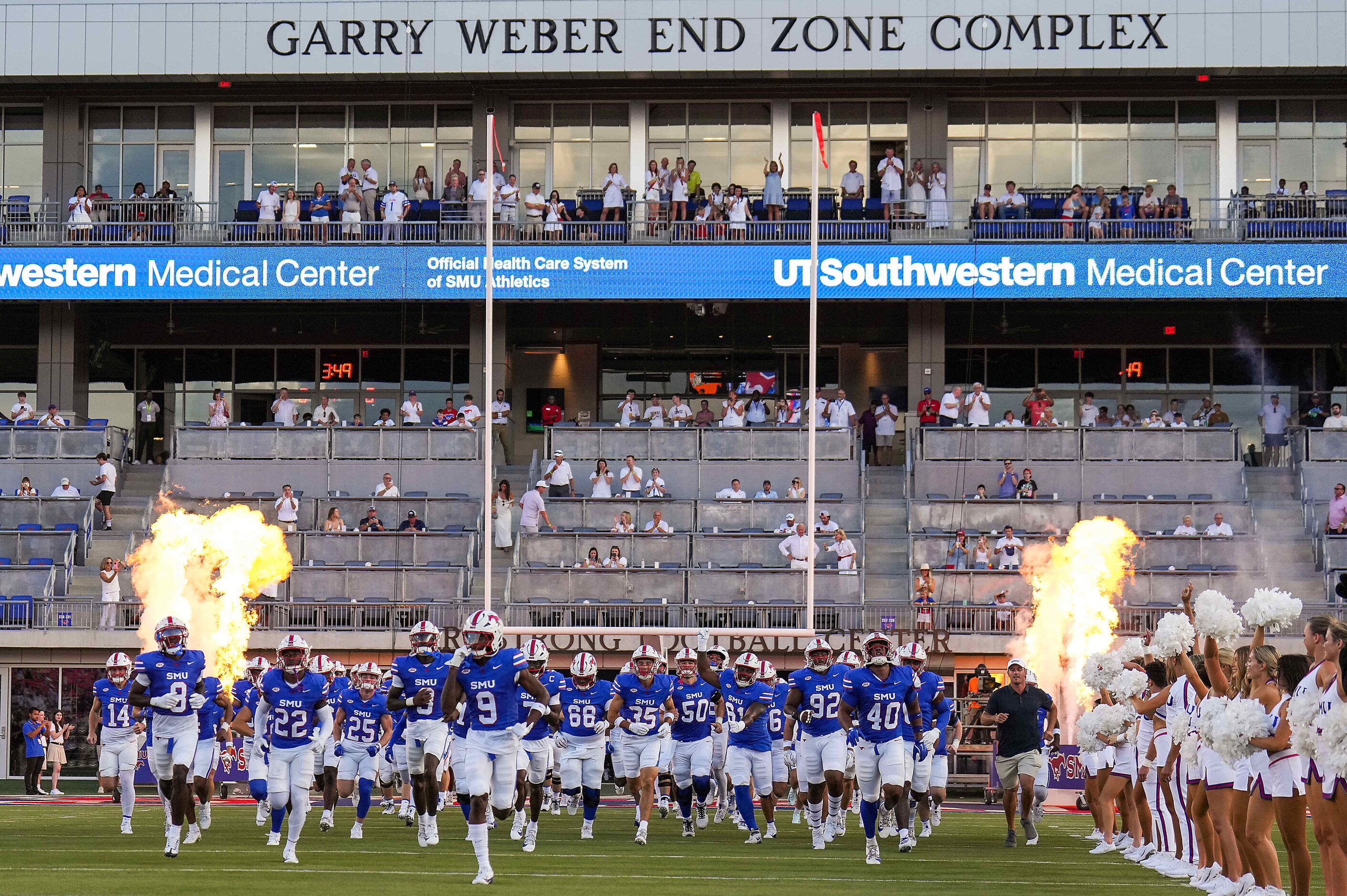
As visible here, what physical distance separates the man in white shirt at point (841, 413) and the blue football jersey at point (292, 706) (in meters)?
19.0

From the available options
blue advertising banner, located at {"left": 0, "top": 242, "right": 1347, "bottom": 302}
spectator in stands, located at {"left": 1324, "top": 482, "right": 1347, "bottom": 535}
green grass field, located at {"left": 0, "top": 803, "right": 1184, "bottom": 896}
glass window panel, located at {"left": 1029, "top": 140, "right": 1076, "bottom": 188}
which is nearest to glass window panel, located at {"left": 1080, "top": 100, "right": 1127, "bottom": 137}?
glass window panel, located at {"left": 1029, "top": 140, "right": 1076, "bottom": 188}

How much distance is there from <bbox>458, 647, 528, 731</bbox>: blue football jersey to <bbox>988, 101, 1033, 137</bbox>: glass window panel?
27.3 m

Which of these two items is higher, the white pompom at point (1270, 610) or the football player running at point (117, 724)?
the white pompom at point (1270, 610)

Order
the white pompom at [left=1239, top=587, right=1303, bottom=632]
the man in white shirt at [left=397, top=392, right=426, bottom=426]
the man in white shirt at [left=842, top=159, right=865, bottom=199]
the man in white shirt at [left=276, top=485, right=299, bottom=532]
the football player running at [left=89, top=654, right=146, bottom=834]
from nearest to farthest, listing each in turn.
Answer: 1. the white pompom at [left=1239, top=587, right=1303, bottom=632]
2. the football player running at [left=89, top=654, right=146, bottom=834]
3. the man in white shirt at [left=276, top=485, right=299, bottom=532]
4. the man in white shirt at [left=397, top=392, right=426, bottom=426]
5. the man in white shirt at [left=842, top=159, right=865, bottom=199]

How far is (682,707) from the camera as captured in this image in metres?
18.7

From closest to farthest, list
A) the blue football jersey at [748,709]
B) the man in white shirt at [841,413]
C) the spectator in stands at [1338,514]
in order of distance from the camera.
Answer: the blue football jersey at [748,709] < the spectator in stands at [1338,514] < the man in white shirt at [841,413]

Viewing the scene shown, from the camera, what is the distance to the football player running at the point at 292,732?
15.5 m

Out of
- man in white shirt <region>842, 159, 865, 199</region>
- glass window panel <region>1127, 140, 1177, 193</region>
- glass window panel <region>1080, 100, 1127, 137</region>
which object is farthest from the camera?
glass window panel <region>1080, 100, 1127, 137</region>

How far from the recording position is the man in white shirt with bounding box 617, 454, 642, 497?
32625 millimetres

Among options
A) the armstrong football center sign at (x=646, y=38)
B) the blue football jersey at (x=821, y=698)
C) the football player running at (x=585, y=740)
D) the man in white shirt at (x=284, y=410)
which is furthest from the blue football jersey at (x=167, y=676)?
the armstrong football center sign at (x=646, y=38)

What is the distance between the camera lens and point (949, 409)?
3431 cm

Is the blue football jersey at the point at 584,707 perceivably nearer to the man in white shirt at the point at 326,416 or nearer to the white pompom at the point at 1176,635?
the white pompom at the point at 1176,635

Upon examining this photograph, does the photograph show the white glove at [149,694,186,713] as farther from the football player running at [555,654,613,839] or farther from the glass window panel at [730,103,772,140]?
the glass window panel at [730,103,772,140]

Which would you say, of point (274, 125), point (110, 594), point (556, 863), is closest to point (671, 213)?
point (274, 125)
